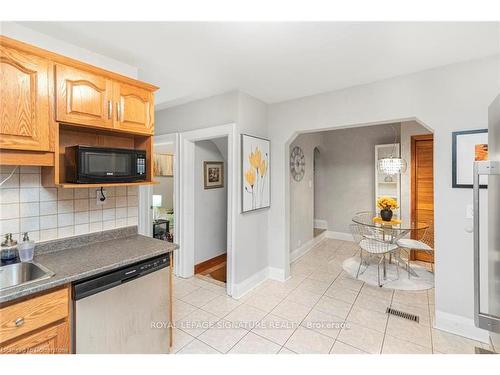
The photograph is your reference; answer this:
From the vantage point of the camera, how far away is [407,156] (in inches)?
167

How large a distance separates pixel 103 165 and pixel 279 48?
1.62 meters

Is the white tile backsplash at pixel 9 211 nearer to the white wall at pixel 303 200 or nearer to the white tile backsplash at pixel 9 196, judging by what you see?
the white tile backsplash at pixel 9 196

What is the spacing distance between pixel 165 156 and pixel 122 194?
3669 millimetres

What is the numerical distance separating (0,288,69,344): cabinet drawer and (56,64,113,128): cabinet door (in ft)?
3.58

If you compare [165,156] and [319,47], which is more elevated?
[319,47]

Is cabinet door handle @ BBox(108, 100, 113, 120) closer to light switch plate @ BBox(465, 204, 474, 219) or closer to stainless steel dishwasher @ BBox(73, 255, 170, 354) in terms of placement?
stainless steel dishwasher @ BBox(73, 255, 170, 354)

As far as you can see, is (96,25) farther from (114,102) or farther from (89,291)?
(89,291)

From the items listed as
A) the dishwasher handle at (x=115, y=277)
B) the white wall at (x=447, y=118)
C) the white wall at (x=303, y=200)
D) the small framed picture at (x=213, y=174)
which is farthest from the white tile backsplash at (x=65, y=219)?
the white wall at (x=303, y=200)

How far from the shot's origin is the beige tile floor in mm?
2078

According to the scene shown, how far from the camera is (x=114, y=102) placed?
188 centimetres

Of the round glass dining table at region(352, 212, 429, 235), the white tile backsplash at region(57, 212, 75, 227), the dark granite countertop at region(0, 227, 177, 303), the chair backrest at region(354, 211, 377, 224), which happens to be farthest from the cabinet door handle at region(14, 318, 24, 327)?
the chair backrest at region(354, 211, 377, 224)
